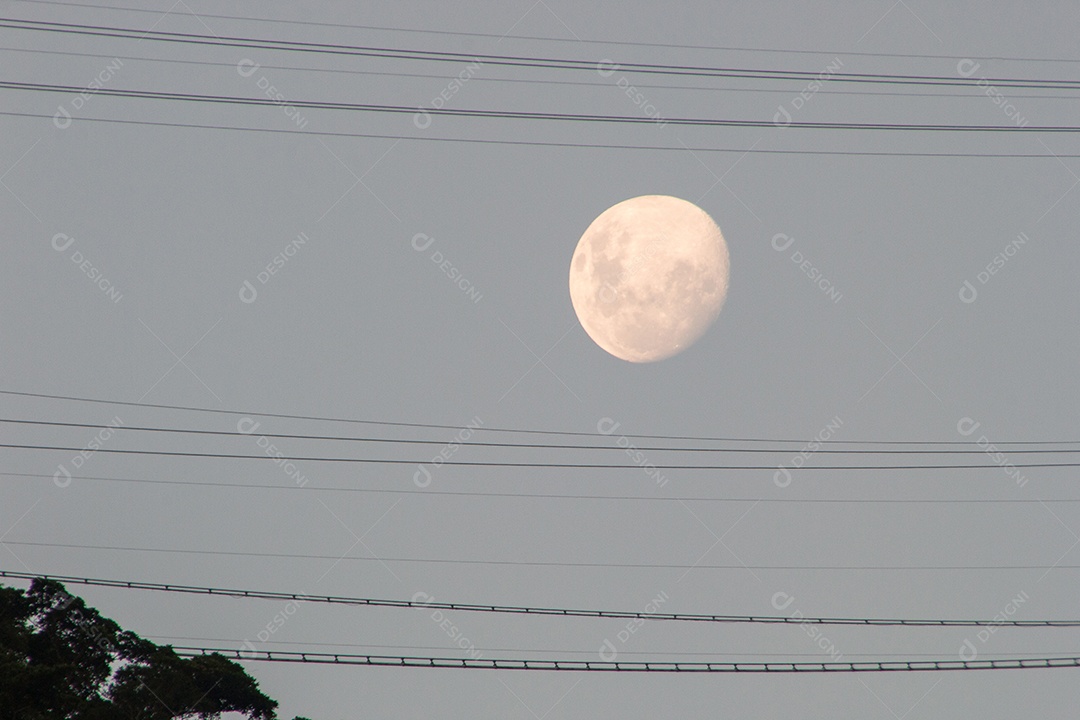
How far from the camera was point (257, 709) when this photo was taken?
35188 millimetres

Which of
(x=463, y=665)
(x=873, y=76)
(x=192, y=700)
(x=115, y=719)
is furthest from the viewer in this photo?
(x=192, y=700)

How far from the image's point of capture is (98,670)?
32.8 meters

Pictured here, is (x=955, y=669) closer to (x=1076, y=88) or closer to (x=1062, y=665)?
(x=1062, y=665)

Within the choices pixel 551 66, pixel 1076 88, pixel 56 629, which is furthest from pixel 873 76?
pixel 56 629

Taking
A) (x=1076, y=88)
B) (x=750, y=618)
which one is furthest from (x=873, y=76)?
(x=750, y=618)

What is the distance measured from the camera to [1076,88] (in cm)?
2441

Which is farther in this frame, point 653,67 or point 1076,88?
point 1076,88

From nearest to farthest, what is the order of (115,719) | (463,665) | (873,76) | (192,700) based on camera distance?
(463,665)
(873,76)
(115,719)
(192,700)

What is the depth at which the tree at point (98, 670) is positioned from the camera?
1199 inches

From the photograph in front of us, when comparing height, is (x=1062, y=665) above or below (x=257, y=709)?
below

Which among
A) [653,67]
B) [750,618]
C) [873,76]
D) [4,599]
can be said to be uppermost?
[4,599]

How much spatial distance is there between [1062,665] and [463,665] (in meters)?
12.2

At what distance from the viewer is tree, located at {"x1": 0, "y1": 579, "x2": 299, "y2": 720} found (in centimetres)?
3045

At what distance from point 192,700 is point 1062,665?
22.8 m
